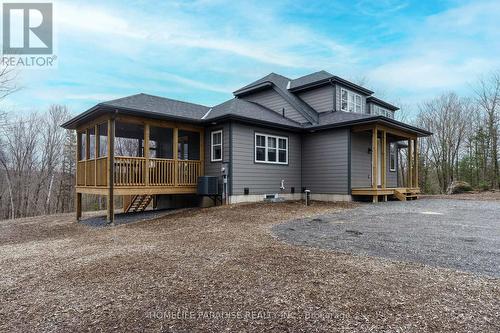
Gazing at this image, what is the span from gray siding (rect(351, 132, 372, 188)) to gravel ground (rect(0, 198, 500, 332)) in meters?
8.36

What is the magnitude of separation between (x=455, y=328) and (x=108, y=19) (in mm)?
13969

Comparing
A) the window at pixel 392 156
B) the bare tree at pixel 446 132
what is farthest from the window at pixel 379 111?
the bare tree at pixel 446 132

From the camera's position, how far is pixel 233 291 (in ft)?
12.0

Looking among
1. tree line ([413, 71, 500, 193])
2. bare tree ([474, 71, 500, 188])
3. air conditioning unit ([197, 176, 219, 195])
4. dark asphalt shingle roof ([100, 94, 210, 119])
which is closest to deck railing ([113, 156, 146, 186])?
dark asphalt shingle roof ([100, 94, 210, 119])

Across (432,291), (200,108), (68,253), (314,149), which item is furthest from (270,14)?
(432,291)

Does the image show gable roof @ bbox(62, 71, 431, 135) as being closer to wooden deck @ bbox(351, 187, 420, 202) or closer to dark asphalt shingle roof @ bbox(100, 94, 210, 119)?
dark asphalt shingle roof @ bbox(100, 94, 210, 119)

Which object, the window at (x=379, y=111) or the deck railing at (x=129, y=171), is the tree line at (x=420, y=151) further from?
the deck railing at (x=129, y=171)

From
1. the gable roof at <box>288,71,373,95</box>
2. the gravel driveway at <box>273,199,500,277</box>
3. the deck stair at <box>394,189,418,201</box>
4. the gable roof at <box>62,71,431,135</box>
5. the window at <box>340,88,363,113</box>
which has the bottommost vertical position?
the gravel driveway at <box>273,199,500,277</box>

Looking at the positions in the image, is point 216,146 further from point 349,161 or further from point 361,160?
point 361,160

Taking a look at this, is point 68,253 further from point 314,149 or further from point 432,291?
point 314,149

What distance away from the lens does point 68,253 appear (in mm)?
5992

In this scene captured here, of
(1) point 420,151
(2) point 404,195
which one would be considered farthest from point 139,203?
(1) point 420,151

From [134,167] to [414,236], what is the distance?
8375 millimetres

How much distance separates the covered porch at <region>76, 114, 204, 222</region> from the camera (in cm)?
1000
